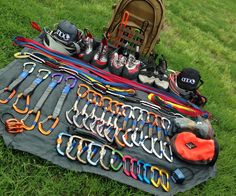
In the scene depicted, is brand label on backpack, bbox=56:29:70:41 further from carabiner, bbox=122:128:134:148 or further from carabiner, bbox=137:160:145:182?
carabiner, bbox=137:160:145:182

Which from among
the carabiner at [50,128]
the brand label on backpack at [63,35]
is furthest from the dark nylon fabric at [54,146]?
the brand label on backpack at [63,35]

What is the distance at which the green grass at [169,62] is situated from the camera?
279 cm

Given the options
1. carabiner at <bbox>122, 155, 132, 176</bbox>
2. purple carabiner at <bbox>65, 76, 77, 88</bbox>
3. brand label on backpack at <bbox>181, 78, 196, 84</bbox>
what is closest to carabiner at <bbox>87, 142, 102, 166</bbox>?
carabiner at <bbox>122, 155, 132, 176</bbox>

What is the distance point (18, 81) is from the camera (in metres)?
3.45

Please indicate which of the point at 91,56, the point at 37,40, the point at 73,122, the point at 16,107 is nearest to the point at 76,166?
the point at 73,122

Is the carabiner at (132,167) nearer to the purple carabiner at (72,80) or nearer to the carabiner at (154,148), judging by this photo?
the carabiner at (154,148)

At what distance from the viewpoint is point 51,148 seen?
301cm

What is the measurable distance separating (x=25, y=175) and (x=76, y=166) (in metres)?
0.46

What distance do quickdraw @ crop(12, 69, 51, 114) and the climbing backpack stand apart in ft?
4.64

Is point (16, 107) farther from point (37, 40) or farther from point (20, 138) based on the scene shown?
point (37, 40)

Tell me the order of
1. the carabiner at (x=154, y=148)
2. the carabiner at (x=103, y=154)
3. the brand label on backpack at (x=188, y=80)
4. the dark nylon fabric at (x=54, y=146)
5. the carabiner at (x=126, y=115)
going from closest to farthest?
the dark nylon fabric at (x=54, y=146), the carabiner at (x=103, y=154), the carabiner at (x=154, y=148), the carabiner at (x=126, y=115), the brand label on backpack at (x=188, y=80)

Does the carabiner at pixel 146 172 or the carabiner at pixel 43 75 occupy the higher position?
the carabiner at pixel 43 75

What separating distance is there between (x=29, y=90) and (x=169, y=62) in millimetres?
2805

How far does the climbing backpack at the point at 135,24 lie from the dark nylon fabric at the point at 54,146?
56.1 inches
